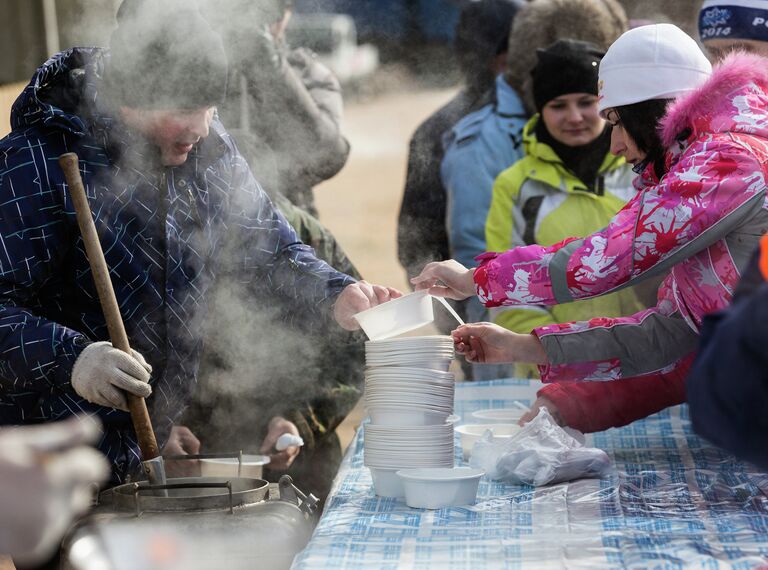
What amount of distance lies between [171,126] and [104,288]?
1.61 ft

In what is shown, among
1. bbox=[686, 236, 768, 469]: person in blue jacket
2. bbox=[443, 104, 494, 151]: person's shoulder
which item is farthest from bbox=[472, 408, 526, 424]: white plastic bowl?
bbox=[686, 236, 768, 469]: person in blue jacket

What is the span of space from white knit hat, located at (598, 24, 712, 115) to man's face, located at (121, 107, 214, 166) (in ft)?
3.61

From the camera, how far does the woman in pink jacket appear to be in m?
2.52

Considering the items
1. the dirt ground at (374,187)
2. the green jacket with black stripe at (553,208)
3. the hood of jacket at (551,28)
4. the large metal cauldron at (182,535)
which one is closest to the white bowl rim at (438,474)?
the large metal cauldron at (182,535)

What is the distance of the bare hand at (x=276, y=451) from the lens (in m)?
3.69

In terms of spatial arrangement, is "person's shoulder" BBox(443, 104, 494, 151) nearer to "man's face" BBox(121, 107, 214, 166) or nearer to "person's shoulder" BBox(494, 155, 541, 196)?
"person's shoulder" BBox(494, 155, 541, 196)

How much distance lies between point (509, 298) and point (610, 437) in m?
0.91

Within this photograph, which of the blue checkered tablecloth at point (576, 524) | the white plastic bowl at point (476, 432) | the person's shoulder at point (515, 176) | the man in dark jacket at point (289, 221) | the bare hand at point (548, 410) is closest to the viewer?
the blue checkered tablecloth at point (576, 524)

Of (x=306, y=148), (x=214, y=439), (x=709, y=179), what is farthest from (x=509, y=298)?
(x=306, y=148)

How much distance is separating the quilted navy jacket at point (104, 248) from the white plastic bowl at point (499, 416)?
29.9 inches

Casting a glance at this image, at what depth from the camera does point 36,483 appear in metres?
1.33

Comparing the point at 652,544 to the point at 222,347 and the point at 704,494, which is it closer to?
the point at 704,494

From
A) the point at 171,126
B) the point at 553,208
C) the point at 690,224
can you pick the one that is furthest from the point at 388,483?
the point at 553,208

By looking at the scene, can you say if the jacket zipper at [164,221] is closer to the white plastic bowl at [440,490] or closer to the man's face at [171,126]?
the man's face at [171,126]
